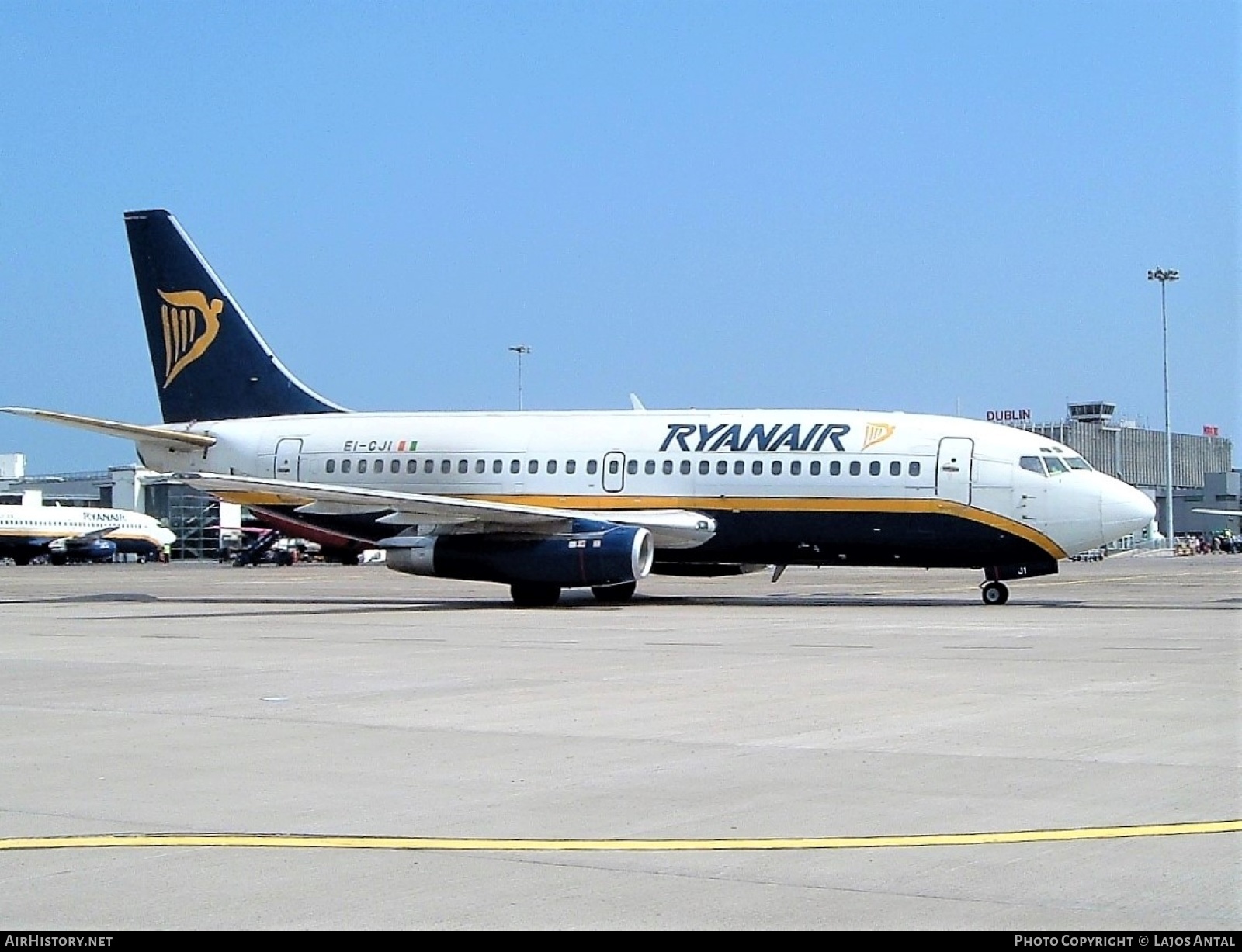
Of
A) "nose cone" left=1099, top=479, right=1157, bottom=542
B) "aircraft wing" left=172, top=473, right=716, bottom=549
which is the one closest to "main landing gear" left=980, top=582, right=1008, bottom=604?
"nose cone" left=1099, top=479, right=1157, bottom=542

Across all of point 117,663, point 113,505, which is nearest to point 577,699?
point 117,663

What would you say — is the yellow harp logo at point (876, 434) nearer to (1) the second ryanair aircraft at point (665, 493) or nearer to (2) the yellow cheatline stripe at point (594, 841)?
(1) the second ryanair aircraft at point (665, 493)

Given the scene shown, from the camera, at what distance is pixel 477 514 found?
31859 mm

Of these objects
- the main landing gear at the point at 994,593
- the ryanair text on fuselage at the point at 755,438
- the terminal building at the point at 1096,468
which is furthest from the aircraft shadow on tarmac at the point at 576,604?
the terminal building at the point at 1096,468

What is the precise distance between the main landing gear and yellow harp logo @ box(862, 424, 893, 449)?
142 inches

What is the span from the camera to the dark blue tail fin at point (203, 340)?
129ft

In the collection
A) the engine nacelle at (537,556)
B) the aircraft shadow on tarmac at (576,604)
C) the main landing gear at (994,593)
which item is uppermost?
the engine nacelle at (537,556)

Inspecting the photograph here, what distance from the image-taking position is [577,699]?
1508 cm

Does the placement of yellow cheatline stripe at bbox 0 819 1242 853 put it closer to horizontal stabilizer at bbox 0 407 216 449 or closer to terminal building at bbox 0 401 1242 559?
horizontal stabilizer at bbox 0 407 216 449

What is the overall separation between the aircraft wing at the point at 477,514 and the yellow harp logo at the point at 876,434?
349 cm

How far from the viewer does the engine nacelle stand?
1219 inches

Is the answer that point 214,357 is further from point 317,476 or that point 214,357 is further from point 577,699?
point 577,699

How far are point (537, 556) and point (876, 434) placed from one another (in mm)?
7184

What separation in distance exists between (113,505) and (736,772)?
404 feet
